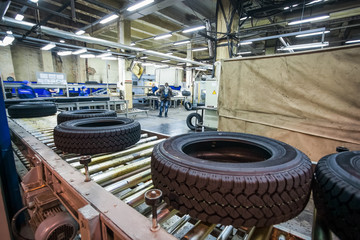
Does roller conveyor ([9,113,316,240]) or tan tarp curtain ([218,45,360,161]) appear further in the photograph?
tan tarp curtain ([218,45,360,161])

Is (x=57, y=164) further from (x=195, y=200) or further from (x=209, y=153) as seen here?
(x=209, y=153)

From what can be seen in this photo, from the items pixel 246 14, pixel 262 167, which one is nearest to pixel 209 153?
pixel 262 167

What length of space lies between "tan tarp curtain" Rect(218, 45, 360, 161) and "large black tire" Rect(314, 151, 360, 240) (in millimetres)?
928

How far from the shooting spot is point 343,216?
65 cm

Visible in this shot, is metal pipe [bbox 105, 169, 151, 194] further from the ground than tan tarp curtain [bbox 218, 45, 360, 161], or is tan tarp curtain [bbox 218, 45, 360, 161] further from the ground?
tan tarp curtain [bbox 218, 45, 360, 161]

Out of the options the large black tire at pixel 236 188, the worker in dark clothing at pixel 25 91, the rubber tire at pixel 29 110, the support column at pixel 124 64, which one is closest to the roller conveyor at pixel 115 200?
the large black tire at pixel 236 188

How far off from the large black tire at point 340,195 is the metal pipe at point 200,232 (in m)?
0.51

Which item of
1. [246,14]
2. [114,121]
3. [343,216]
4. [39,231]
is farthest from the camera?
[246,14]

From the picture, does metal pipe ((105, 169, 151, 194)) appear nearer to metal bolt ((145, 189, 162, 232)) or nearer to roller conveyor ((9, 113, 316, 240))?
roller conveyor ((9, 113, 316, 240))

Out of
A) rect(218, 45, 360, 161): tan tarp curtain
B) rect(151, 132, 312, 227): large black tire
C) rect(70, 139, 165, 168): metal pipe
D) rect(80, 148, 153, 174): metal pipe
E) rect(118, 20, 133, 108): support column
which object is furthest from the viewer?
rect(118, 20, 133, 108): support column

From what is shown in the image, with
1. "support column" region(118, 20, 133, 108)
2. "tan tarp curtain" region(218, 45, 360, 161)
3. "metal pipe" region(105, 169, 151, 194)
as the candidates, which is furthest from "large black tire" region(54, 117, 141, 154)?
"support column" region(118, 20, 133, 108)

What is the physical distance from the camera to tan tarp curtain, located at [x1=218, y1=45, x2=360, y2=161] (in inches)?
58.9

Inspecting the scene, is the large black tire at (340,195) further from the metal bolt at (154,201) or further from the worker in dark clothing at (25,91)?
the worker in dark clothing at (25,91)

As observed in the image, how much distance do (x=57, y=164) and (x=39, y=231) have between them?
45 centimetres
